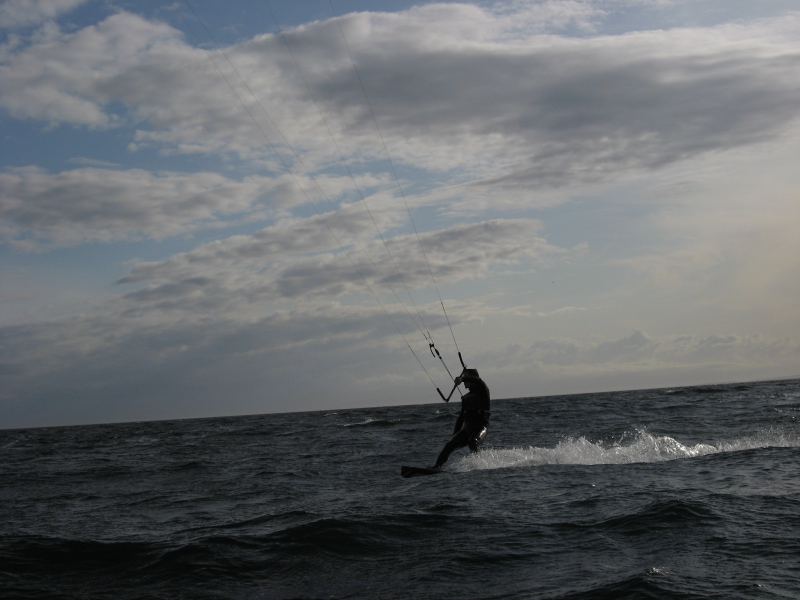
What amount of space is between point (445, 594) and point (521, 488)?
711cm

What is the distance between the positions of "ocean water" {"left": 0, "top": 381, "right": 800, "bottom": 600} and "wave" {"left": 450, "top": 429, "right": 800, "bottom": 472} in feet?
0.28

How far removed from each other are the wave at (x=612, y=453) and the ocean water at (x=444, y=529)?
0.28 ft

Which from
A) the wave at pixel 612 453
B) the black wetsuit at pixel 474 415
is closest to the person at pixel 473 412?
the black wetsuit at pixel 474 415

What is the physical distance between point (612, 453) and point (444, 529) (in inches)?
394

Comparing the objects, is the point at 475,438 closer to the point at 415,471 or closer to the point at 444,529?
→ the point at 415,471

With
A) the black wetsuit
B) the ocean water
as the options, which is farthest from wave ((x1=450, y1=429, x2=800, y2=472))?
the black wetsuit

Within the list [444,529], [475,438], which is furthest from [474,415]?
[444,529]

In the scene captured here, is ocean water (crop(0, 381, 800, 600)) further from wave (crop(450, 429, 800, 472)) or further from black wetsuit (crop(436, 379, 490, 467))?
black wetsuit (crop(436, 379, 490, 467))

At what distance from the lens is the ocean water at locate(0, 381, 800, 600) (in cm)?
962

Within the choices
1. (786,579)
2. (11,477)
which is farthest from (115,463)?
(786,579)

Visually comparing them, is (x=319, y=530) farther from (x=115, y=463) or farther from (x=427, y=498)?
(x=115, y=463)

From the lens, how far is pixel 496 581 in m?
9.53

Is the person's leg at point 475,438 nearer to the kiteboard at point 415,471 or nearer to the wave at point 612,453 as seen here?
the kiteboard at point 415,471

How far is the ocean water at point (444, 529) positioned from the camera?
9.62 metres
